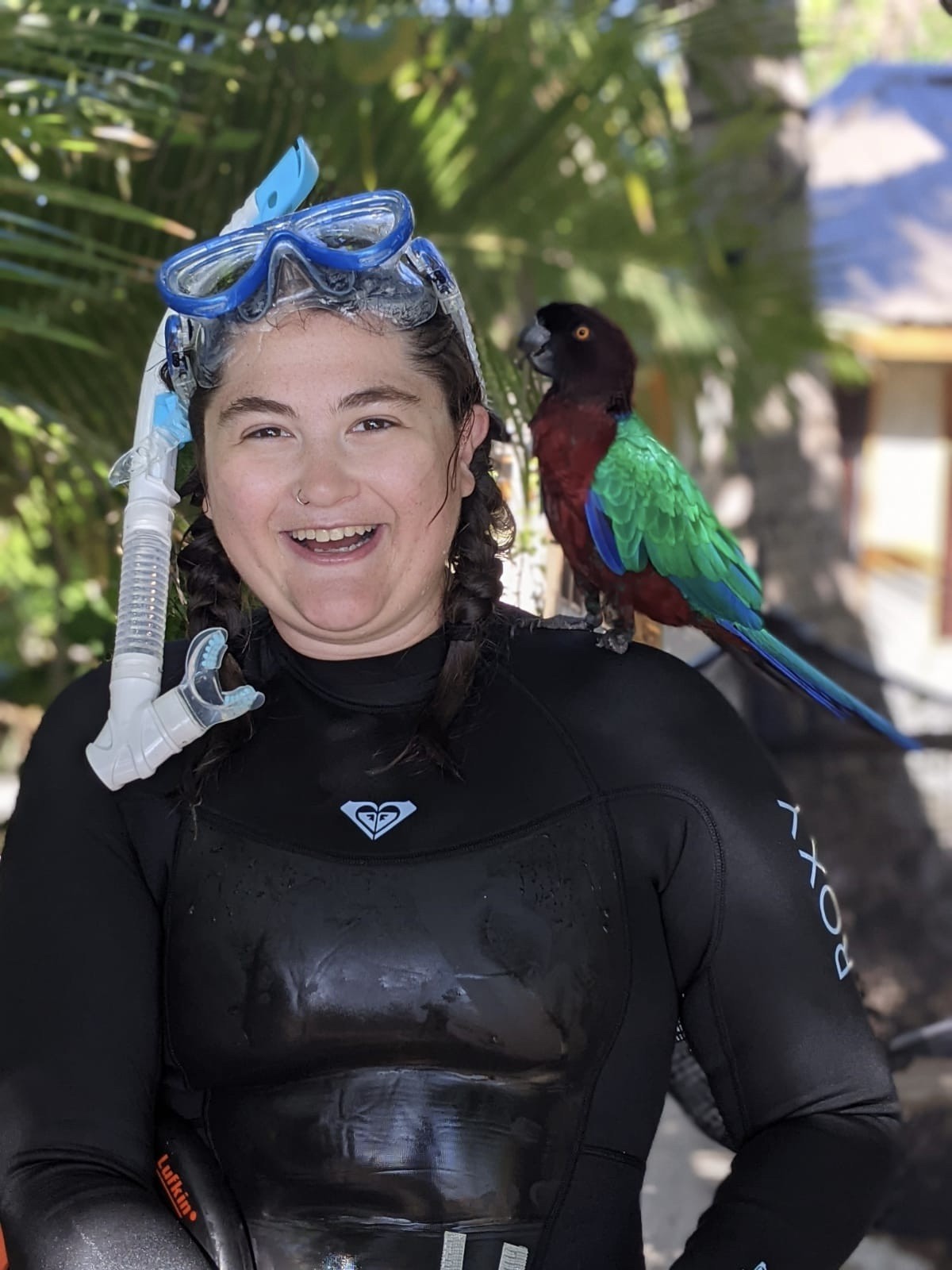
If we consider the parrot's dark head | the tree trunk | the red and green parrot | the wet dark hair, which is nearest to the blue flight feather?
the red and green parrot

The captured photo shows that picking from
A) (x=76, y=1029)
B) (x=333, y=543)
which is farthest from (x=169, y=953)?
(x=333, y=543)

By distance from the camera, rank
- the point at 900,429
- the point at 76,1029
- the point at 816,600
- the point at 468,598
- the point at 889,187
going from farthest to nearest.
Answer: the point at 900,429 → the point at 889,187 → the point at 816,600 → the point at 468,598 → the point at 76,1029

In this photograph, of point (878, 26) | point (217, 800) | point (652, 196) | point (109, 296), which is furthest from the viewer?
point (878, 26)

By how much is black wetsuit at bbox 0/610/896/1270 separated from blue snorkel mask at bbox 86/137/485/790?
0.11 metres

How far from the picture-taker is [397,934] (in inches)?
65.2

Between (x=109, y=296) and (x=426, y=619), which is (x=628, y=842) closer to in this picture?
(x=426, y=619)

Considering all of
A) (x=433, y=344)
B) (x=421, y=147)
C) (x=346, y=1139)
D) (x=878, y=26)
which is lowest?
(x=346, y=1139)

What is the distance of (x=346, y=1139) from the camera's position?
5.41 ft

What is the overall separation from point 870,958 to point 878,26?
76.8 feet

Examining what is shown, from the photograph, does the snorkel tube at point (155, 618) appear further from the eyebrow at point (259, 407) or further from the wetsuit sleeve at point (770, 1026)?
the wetsuit sleeve at point (770, 1026)

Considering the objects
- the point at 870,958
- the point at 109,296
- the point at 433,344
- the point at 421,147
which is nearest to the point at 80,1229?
the point at 433,344

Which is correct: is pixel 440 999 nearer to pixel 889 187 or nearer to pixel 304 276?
pixel 304 276

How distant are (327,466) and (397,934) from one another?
0.54 m

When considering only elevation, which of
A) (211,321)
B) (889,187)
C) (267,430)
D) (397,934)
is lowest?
(397,934)
